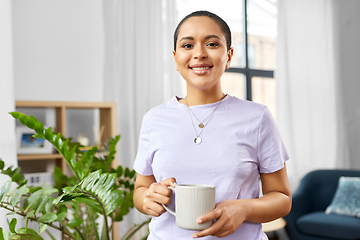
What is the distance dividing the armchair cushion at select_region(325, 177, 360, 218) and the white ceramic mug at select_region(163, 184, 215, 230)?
2.98 meters

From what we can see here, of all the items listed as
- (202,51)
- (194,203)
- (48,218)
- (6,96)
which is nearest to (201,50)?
(202,51)

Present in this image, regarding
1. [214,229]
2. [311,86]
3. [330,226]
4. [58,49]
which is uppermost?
[58,49]

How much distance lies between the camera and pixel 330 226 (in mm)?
3021

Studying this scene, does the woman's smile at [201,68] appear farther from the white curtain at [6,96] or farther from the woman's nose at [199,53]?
the white curtain at [6,96]

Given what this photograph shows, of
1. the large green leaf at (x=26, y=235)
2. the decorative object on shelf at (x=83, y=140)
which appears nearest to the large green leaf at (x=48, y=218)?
the large green leaf at (x=26, y=235)

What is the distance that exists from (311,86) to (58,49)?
2.73 metres

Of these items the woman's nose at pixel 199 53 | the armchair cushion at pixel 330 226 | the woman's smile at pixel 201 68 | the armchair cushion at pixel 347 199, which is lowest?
the armchair cushion at pixel 330 226

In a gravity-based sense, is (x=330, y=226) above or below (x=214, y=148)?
below

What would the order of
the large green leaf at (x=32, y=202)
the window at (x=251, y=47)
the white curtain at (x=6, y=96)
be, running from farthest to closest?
the window at (x=251, y=47), the white curtain at (x=6, y=96), the large green leaf at (x=32, y=202)

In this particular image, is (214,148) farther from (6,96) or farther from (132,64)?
(132,64)

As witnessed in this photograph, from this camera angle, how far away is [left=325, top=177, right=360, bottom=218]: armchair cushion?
322 centimetres

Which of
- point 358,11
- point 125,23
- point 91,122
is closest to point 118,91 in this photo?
point 91,122

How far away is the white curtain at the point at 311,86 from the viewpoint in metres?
3.88

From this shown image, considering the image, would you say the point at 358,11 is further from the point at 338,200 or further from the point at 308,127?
the point at 338,200
